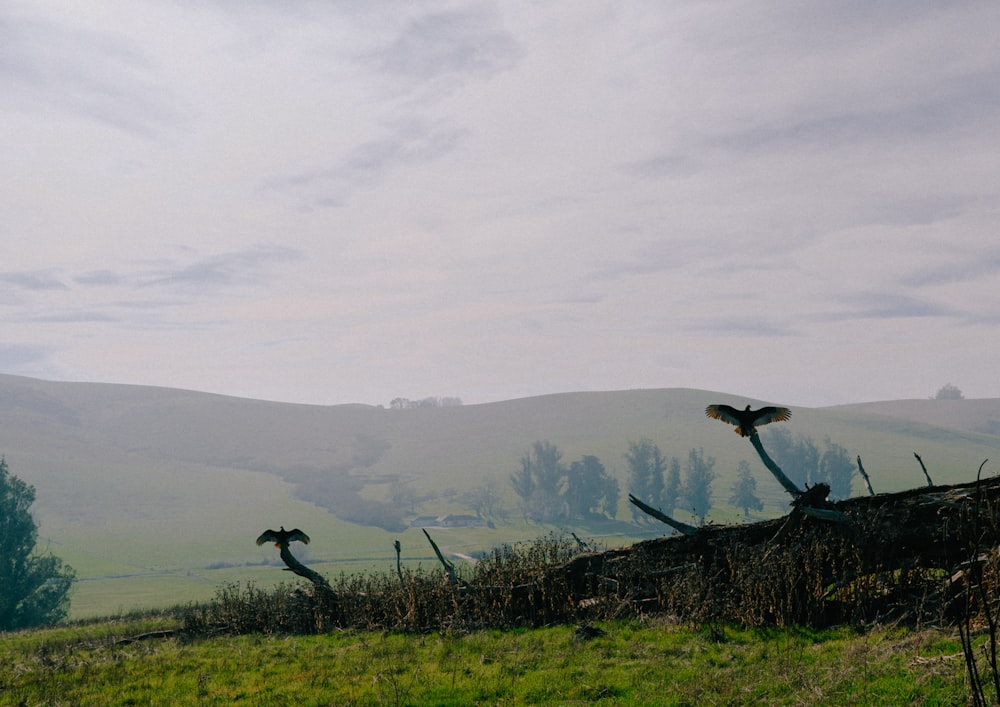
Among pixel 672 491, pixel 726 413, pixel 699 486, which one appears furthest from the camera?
pixel 672 491

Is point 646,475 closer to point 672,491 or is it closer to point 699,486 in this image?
point 672,491

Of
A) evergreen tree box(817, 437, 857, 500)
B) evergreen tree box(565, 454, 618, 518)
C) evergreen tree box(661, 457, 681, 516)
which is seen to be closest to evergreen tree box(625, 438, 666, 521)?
evergreen tree box(661, 457, 681, 516)

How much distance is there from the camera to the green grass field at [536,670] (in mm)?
9250

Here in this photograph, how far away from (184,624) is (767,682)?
18503mm

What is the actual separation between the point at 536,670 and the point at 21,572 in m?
49.6

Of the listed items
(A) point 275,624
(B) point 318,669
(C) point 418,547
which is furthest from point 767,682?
(C) point 418,547

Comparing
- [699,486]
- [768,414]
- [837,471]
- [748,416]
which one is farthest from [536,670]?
[837,471]

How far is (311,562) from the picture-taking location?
128m

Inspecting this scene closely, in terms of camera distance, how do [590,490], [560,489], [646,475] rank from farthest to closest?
1. [560,489]
2. [646,475]
3. [590,490]

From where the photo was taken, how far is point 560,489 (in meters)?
184

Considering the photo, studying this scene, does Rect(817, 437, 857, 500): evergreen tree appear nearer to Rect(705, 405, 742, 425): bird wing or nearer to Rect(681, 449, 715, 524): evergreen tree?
Rect(681, 449, 715, 524): evergreen tree

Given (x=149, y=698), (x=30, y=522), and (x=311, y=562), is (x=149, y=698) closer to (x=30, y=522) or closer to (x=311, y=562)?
(x=30, y=522)

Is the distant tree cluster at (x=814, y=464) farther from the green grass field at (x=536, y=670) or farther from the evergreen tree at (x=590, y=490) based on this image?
the green grass field at (x=536, y=670)

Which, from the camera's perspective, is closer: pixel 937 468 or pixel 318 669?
pixel 318 669
